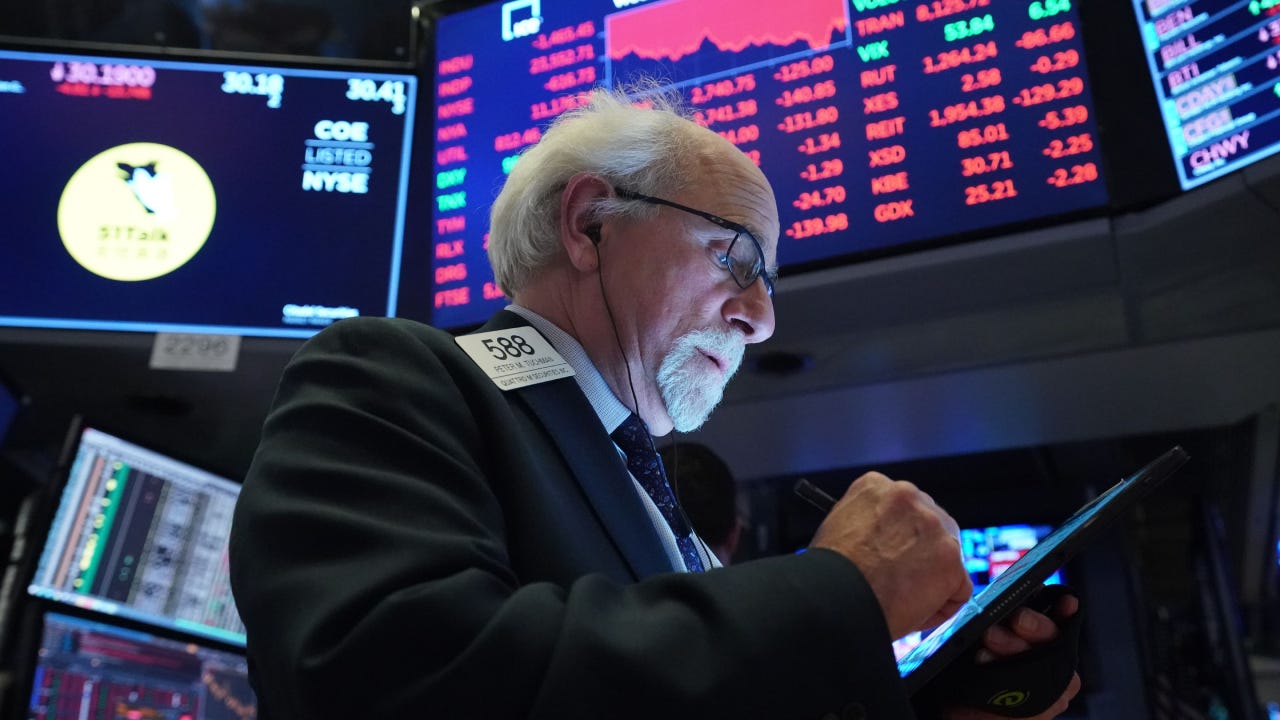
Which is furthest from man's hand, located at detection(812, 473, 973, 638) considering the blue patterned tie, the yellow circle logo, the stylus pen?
the yellow circle logo

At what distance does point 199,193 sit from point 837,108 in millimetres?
1627

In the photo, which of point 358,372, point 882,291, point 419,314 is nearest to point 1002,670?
point 358,372

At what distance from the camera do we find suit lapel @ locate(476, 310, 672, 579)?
992 mm

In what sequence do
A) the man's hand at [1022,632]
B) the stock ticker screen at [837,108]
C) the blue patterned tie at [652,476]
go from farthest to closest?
the stock ticker screen at [837,108], the blue patterned tie at [652,476], the man's hand at [1022,632]

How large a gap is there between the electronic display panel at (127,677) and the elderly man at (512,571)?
4.02 ft

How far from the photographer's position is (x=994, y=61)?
225 cm

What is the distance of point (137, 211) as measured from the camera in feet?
8.66

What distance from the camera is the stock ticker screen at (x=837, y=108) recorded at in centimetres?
219

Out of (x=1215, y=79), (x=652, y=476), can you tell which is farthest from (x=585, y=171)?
(x=1215, y=79)

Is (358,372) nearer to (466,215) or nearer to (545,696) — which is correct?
(545,696)

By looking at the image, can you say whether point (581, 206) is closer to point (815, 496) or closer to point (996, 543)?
point (815, 496)

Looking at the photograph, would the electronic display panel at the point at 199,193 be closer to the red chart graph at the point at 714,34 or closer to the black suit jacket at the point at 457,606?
the red chart graph at the point at 714,34

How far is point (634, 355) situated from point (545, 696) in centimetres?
72

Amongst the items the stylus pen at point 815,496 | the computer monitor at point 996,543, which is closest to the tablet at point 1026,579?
the stylus pen at point 815,496
